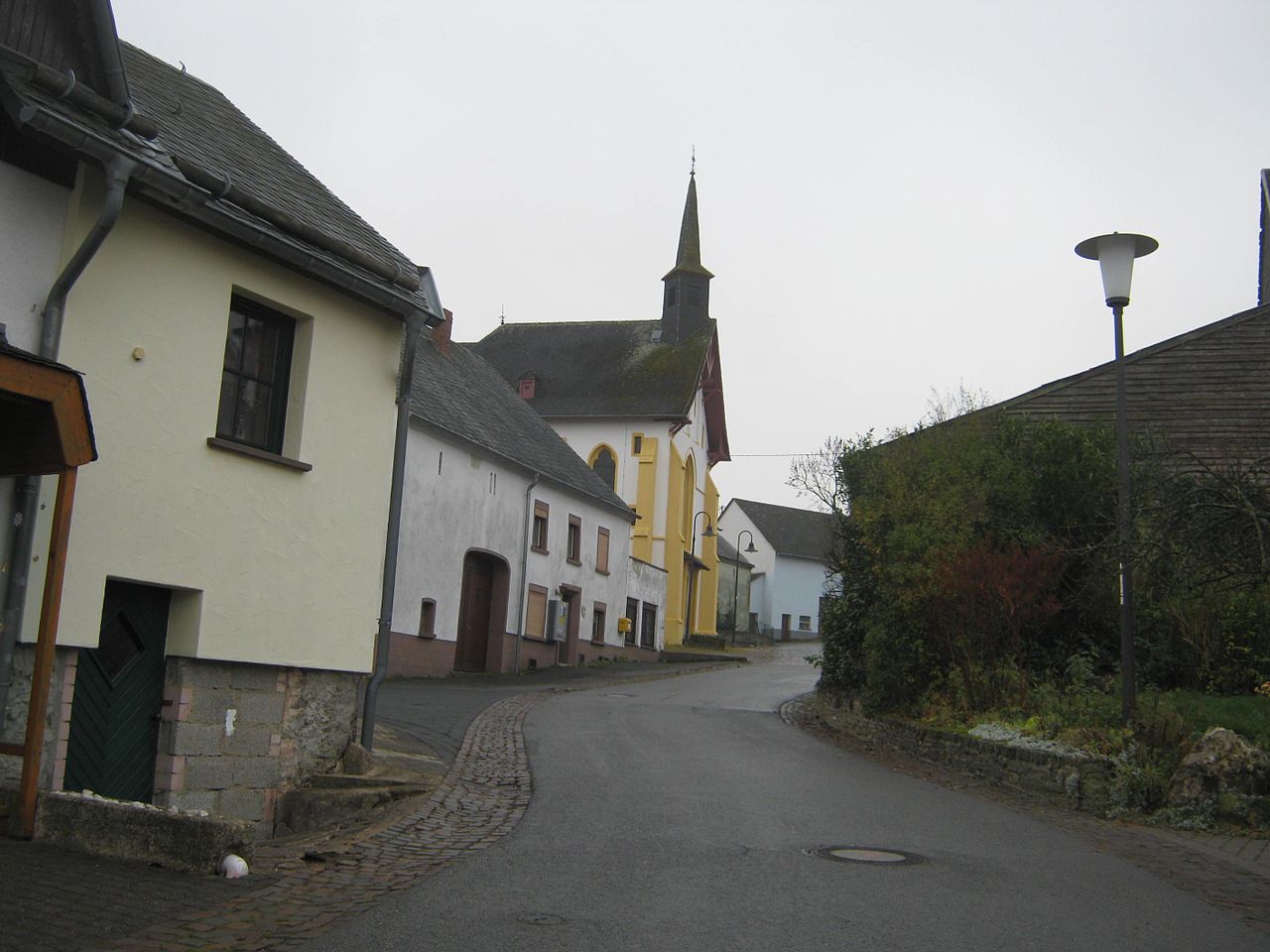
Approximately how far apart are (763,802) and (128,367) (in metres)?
6.62

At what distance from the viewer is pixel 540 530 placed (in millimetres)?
34719

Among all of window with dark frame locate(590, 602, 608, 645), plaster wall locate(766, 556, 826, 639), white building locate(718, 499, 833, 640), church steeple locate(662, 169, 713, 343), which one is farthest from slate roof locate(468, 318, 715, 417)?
plaster wall locate(766, 556, 826, 639)

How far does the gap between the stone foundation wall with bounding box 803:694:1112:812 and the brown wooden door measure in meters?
15.4

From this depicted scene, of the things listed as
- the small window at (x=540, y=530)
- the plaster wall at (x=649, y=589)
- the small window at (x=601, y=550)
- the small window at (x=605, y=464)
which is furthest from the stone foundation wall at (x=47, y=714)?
the small window at (x=605, y=464)

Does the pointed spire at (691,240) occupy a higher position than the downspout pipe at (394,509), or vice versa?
the pointed spire at (691,240)

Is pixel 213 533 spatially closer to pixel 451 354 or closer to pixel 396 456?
pixel 396 456

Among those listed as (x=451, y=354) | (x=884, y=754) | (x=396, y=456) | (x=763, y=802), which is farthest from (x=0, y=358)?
(x=451, y=354)

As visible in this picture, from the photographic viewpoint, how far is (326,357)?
1162cm

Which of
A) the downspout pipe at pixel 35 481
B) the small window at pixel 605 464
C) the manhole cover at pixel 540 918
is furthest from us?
the small window at pixel 605 464

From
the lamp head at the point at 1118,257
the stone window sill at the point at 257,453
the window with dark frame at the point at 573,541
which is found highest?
the lamp head at the point at 1118,257

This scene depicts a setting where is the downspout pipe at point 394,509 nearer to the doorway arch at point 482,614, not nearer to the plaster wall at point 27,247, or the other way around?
the plaster wall at point 27,247

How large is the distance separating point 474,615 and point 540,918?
2498cm

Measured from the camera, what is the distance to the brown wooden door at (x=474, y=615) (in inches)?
1216

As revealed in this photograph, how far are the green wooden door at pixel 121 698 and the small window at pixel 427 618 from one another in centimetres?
1786
